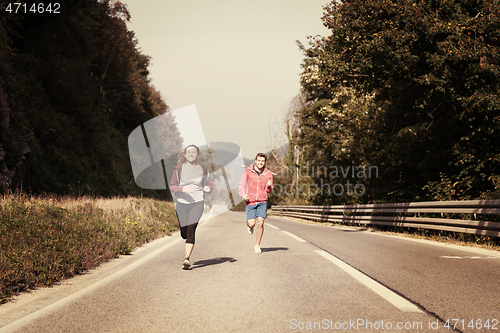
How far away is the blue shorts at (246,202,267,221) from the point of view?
8.66 meters

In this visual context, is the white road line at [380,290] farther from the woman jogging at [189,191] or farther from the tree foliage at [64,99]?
the tree foliage at [64,99]

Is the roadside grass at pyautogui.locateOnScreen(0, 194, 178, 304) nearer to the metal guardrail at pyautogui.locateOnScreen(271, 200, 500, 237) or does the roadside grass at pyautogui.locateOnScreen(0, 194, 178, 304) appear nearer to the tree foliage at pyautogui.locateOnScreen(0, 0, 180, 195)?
the tree foliage at pyautogui.locateOnScreen(0, 0, 180, 195)

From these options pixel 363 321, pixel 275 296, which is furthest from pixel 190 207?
pixel 363 321

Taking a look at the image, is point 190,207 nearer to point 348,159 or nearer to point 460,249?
point 460,249

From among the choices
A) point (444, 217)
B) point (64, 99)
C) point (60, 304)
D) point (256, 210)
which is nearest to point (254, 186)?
point (256, 210)

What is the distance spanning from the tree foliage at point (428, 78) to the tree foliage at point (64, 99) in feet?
43.3

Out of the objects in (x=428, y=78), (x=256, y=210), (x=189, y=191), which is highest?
(x=428, y=78)

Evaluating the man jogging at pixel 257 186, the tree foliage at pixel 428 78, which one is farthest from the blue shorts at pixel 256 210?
the tree foliage at pixel 428 78

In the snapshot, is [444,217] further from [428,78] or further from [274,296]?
[274,296]

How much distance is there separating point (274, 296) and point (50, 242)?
380 cm

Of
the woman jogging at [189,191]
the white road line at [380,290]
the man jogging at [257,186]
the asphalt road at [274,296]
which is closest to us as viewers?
the asphalt road at [274,296]

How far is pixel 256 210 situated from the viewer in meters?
8.78

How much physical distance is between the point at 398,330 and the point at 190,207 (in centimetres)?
425

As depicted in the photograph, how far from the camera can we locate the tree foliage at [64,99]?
18.4 metres
